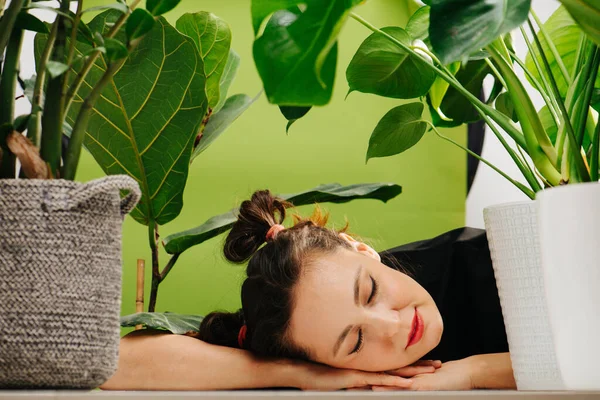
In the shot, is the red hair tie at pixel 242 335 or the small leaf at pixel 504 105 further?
the red hair tie at pixel 242 335

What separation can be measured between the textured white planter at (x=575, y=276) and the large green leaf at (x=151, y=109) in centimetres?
60

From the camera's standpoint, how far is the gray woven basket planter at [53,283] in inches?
16.8

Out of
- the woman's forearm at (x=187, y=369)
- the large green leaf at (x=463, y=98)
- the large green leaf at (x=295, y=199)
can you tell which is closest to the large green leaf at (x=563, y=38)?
the large green leaf at (x=463, y=98)

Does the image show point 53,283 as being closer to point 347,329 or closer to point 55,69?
point 55,69

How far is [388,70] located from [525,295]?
1.01 ft

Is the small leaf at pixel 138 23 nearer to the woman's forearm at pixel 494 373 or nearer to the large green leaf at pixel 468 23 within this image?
the large green leaf at pixel 468 23

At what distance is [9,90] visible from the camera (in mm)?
513

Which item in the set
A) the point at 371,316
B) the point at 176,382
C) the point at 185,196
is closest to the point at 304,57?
the point at 371,316

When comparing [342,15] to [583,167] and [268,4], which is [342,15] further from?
[583,167]

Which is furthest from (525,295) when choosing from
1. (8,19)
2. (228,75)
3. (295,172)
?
(295,172)

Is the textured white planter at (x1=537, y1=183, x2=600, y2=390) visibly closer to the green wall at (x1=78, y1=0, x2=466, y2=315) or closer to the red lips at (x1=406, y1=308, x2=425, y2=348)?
the red lips at (x1=406, y1=308, x2=425, y2=348)

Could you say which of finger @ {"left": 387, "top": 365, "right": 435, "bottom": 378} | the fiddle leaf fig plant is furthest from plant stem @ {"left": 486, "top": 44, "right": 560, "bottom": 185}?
finger @ {"left": 387, "top": 365, "right": 435, "bottom": 378}

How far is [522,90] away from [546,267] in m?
0.24

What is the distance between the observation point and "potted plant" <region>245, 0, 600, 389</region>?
0.38 meters
